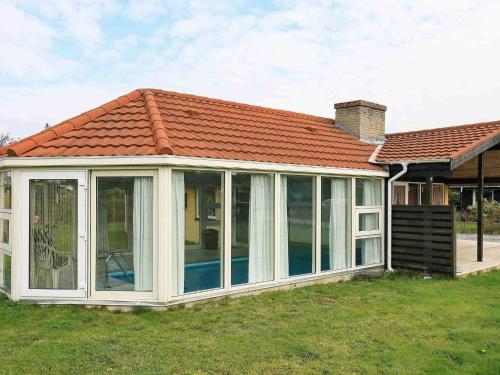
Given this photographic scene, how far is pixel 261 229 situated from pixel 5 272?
489 cm

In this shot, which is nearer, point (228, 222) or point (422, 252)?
point (228, 222)

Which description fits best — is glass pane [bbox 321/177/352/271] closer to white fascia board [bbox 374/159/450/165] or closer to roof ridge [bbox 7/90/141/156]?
white fascia board [bbox 374/159/450/165]

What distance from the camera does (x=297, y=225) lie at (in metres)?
9.39

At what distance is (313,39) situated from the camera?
1277 cm

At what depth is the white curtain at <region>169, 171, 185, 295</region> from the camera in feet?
24.5

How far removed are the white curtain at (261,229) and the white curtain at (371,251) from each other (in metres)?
3.12

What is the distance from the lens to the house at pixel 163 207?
7.39 m

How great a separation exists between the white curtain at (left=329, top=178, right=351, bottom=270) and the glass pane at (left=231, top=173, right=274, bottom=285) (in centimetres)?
186

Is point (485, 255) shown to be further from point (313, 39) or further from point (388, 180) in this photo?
point (313, 39)

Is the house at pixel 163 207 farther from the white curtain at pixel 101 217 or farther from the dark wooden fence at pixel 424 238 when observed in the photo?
the dark wooden fence at pixel 424 238

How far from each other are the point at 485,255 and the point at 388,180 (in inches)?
204

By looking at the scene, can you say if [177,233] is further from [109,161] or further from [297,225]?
[297,225]

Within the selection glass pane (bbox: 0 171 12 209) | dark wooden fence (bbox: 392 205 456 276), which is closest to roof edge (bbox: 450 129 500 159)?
dark wooden fence (bbox: 392 205 456 276)

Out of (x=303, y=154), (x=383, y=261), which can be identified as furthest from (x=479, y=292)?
(x=303, y=154)
